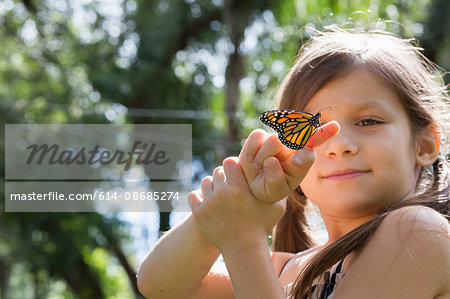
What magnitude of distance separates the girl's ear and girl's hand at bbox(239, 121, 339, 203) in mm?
452

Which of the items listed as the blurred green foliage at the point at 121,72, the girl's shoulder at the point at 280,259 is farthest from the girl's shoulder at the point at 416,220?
the blurred green foliage at the point at 121,72

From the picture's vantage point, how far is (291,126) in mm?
895

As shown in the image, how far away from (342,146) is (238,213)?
276mm

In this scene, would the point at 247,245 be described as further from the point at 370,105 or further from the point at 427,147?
the point at 427,147

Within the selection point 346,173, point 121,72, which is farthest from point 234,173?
point 121,72

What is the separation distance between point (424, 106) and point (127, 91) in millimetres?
9373

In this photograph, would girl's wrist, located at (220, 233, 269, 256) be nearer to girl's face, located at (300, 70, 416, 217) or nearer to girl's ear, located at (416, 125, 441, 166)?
girl's face, located at (300, 70, 416, 217)

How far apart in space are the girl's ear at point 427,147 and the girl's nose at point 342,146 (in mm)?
224

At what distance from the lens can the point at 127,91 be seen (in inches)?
404

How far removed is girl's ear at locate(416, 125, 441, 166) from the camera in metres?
1.22

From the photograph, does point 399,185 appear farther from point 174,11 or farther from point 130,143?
point 174,11

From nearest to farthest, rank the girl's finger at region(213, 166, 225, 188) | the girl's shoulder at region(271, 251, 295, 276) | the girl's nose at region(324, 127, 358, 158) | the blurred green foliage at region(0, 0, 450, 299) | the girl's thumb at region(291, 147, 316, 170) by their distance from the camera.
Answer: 1. the girl's thumb at region(291, 147, 316, 170)
2. the girl's finger at region(213, 166, 225, 188)
3. the girl's nose at region(324, 127, 358, 158)
4. the girl's shoulder at region(271, 251, 295, 276)
5. the blurred green foliage at region(0, 0, 450, 299)

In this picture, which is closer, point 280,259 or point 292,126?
point 292,126

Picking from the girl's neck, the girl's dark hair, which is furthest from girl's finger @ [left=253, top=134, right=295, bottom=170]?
the girl's neck
